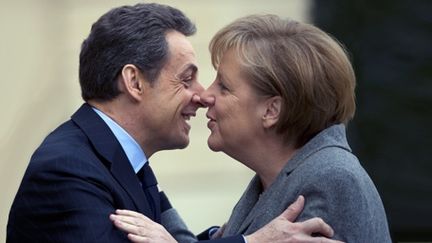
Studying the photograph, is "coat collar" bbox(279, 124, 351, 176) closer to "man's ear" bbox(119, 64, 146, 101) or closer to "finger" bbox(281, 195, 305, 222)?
"finger" bbox(281, 195, 305, 222)

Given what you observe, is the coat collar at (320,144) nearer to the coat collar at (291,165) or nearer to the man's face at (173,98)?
the coat collar at (291,165)

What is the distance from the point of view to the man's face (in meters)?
4.38

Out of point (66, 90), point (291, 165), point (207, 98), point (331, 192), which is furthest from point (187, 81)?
point (66, 90)

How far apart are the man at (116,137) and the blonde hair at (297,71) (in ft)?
1.05

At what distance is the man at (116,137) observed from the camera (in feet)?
12.9

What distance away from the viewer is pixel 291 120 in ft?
13.4

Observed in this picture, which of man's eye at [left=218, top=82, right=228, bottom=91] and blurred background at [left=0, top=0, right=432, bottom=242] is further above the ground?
man's eye at [left=218, top=82, right=228, bottom=91]

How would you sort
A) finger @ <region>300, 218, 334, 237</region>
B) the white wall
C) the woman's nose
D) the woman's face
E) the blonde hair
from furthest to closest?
1. the white wall
2. the woman's nose
3. the woman's face
4. the blonde hair
5. finger @ <region>300, 218, 334, 237</region>

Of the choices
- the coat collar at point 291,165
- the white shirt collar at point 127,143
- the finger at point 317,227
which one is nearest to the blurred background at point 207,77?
the white shirt collar at point 127,143

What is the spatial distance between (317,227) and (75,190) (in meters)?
0.74

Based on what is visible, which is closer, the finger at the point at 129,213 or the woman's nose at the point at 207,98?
the finger at the point at 129,213

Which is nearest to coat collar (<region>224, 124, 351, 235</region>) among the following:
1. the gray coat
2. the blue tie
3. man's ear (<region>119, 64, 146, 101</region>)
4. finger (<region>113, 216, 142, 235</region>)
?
the gray coat

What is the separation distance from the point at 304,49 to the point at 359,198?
1.65 ft

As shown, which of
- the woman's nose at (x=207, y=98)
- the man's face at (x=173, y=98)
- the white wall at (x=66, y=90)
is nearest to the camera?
the woman's nose at (x=207, y=98)
